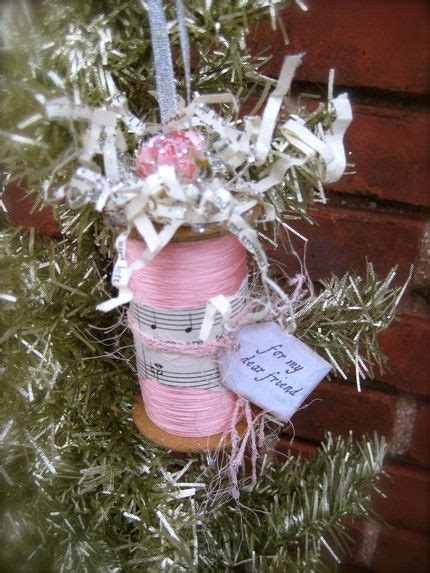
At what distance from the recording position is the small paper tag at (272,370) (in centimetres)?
39

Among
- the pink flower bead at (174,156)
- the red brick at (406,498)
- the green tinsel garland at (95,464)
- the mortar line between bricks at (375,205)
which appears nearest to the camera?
the pink flower bead at (174,156)

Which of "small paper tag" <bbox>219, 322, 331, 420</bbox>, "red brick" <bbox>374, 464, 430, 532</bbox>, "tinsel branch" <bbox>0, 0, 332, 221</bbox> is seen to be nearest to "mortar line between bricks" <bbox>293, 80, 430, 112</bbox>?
"tinsel branch" <bbox>0, 0, 332, 221</bbox>

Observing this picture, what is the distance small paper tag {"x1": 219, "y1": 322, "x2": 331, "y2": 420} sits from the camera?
39 centimetres

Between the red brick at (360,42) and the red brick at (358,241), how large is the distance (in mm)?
115

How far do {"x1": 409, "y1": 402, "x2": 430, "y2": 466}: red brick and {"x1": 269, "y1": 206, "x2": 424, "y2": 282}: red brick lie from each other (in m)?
0.15

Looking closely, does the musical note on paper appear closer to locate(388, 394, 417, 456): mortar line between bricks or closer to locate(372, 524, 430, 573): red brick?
locate(388, 394, 417, 456): mortar line between bricks

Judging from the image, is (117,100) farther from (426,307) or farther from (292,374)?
(426,307)

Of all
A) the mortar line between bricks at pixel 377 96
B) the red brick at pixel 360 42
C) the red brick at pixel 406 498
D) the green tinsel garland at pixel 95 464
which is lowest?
the red brick at pixel 406 498

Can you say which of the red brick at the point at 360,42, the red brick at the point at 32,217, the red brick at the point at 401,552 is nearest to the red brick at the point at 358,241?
the red brick at the point at 360,42

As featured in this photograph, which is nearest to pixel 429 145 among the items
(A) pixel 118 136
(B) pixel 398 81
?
(B) pixel 398 81

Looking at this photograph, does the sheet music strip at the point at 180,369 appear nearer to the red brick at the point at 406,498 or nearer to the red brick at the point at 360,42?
the red brick at the point at 360,42

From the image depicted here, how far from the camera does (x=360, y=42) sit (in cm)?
52

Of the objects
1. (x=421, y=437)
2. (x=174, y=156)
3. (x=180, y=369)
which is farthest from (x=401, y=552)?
(x=174, y=156)

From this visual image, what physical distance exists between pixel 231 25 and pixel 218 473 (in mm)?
294
